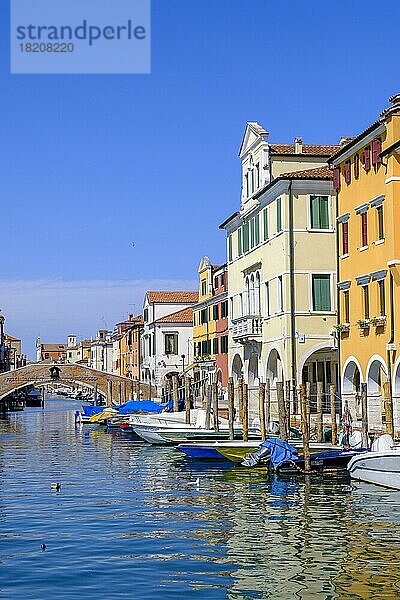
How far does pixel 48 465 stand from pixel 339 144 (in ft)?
53.9

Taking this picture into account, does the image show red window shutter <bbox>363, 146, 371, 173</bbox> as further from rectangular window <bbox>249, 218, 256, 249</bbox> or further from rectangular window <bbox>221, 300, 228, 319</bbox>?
rectangular window <bbox>221, 300, 228, 319</bbox>

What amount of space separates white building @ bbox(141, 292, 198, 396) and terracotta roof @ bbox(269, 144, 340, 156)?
92.7ft

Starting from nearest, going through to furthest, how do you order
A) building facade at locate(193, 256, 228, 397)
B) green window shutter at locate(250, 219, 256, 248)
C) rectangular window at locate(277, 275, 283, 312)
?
rectangular window at locate(277, 275, 283, 312) → green window shutter at locate(250, 219, 256, 248) → building facade at locate(193, 256, 228, 397)

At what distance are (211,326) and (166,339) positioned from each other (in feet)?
45.8

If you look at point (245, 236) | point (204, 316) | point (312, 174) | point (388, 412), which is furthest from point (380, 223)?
point (204, 316)

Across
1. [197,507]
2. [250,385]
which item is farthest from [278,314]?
[197,507]

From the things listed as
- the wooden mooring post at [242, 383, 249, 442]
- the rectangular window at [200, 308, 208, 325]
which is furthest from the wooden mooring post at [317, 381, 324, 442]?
the rectangular window at [200, 308, 208, 325]

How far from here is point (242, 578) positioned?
38.4ft

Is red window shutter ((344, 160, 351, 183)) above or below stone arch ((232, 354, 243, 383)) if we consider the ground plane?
above

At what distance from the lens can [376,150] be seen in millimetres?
25828

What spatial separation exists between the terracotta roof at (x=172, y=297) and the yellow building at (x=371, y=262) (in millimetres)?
37824

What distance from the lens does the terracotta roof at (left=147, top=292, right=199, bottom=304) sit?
66.6 metres

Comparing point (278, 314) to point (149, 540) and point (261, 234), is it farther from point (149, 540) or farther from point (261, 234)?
point (149, 540)

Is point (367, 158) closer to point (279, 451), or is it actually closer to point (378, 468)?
point (279, 451)
